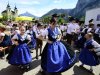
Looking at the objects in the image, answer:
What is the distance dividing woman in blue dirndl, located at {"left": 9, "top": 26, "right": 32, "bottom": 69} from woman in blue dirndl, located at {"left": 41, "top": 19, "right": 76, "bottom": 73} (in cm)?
96

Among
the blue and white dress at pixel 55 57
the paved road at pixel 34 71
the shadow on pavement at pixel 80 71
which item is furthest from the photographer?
the shadow on pavement at pixel 80 71

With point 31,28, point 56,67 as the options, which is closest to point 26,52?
point 56,67

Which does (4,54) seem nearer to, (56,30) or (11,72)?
(11,72)

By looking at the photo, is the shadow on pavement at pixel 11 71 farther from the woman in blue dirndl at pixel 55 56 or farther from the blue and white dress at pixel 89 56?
the blue and white dress at pixel 89 56

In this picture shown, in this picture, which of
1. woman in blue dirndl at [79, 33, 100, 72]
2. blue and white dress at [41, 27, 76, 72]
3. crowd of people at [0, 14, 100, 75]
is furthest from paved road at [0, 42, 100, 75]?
blue and white dress at [41, 27, 76, 72]

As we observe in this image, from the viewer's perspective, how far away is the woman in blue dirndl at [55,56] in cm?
621

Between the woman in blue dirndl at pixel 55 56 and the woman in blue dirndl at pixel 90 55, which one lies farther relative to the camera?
the woman in blue dirndl at pixel 90 55

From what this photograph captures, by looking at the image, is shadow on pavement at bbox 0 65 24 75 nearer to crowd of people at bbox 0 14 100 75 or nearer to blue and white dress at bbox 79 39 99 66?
crowd of people at bbox 0 14 100 75

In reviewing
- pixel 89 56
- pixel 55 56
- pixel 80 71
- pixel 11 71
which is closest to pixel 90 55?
pixel 89 56

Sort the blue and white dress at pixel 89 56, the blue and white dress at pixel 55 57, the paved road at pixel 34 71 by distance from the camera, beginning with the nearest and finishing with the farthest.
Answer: the blue and white dress at pixel 55 57 < the blue and white dress at pixel 89 56 < the paved road at pixel 34 71

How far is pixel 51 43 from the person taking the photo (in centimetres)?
661

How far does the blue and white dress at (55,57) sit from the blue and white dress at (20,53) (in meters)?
0.95

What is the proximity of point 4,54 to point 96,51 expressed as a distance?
4620mm

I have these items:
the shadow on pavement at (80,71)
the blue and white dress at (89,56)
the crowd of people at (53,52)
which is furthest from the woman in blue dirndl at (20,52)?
the blue and white dress at (89,56)
